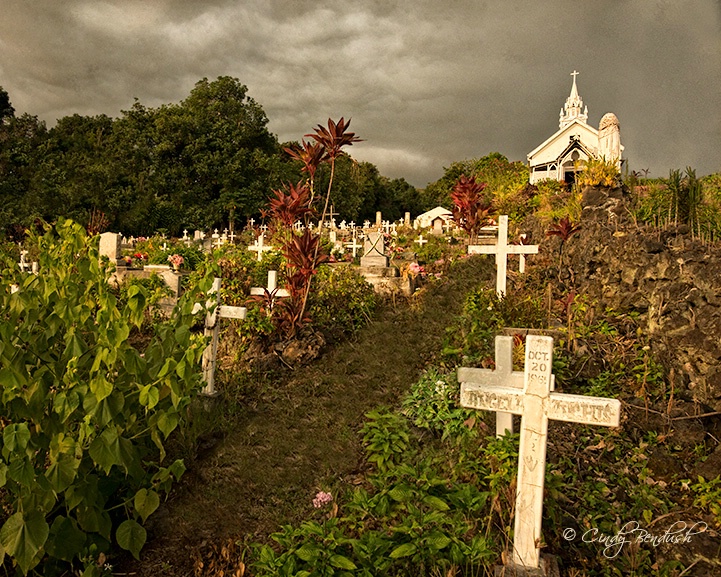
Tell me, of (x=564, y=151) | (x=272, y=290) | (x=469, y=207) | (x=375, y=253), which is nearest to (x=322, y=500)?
(x=272, y=290)

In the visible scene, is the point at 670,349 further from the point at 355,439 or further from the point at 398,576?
the point at 398,576

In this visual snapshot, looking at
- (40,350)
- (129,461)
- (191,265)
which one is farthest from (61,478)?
(191,265)

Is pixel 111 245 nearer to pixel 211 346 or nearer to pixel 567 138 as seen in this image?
pixel 211 346

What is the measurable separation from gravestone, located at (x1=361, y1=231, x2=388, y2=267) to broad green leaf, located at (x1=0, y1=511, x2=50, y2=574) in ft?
27.6

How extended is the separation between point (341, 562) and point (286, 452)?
1.93 metres

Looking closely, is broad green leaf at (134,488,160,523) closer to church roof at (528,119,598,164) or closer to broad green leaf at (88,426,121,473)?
broad green leaf at (88,426,121,473)

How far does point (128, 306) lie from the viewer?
9.01 ft

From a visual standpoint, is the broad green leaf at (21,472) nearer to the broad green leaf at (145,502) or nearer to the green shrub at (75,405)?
the green shrub at (75,405)

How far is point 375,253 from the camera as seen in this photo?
11.1 meters

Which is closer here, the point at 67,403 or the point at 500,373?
the point at 67,403

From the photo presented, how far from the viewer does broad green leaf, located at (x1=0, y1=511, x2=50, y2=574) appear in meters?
2.30

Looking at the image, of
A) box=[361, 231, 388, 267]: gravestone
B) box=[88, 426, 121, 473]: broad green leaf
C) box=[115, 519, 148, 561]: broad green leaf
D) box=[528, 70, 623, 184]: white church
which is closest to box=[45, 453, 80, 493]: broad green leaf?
box=[88, 426, 121, 473]: broad green leaf

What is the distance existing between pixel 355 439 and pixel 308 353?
2053 mm

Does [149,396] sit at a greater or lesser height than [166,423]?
greater
